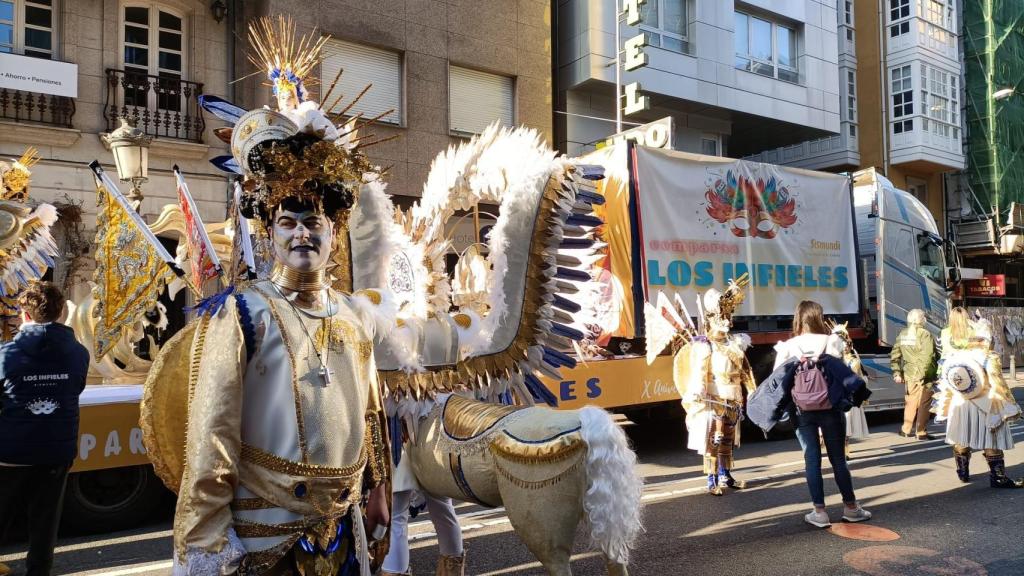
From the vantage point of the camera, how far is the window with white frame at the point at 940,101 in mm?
24875

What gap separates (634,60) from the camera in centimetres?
1466

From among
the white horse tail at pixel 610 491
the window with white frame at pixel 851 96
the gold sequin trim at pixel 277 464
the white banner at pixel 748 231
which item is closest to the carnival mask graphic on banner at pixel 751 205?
the white banner at pixel 748 231

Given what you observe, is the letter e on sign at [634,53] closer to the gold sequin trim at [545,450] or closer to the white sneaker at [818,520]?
the white sneaker at [818,520]

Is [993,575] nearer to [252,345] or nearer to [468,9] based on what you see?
[252,345]

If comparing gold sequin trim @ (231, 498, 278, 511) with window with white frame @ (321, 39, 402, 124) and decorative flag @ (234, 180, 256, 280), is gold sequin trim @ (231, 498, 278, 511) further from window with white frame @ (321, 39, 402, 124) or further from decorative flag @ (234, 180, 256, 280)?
window with white frame @ (321, 39, 402, 124)

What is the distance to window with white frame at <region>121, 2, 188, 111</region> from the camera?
11.7 metres

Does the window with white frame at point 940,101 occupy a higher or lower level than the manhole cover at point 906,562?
higher

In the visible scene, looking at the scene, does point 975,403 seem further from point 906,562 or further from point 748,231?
point 748,231

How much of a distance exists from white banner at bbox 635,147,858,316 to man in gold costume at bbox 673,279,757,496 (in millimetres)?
1656

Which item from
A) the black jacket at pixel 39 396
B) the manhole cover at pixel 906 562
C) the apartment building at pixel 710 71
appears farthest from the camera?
the apartment building at pixel 710 71

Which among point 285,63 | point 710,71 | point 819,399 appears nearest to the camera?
point 285,63

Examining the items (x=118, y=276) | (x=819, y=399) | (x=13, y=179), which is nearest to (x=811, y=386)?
(x=819, y=399)

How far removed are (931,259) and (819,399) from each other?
28.2ft

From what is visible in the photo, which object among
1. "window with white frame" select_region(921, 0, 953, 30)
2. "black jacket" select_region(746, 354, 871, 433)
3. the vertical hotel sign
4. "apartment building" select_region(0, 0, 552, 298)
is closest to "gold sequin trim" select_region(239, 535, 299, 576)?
"black jacket" select_region(746, 354, 871, 433)
